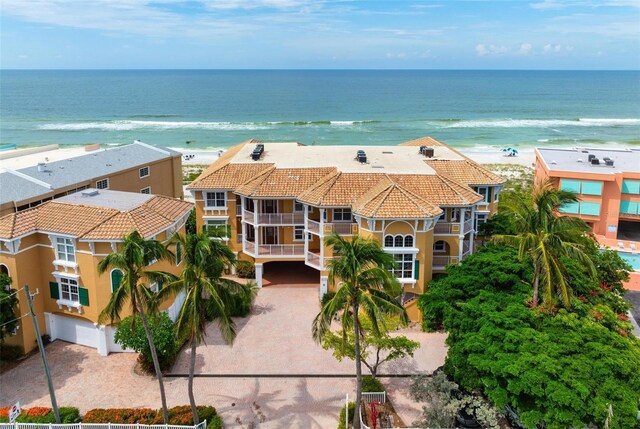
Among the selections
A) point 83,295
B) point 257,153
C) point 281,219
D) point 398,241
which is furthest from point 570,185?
point 83,295

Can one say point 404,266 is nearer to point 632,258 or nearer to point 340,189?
point 340,189

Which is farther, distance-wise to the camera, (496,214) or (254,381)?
(496,214)

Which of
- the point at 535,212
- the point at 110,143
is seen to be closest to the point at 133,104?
the point at 110,143

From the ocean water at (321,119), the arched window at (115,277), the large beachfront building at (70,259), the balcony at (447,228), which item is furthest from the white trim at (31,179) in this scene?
the ocean water at (321,119)

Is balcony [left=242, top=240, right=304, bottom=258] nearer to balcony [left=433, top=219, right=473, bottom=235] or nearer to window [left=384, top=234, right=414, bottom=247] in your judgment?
window [left=384, top=234, right=414, bottom=247]

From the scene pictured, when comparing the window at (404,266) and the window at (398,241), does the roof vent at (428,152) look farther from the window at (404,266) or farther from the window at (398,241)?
the window at (404,266)

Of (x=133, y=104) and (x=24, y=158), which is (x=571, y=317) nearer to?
(x=24, y=158)
